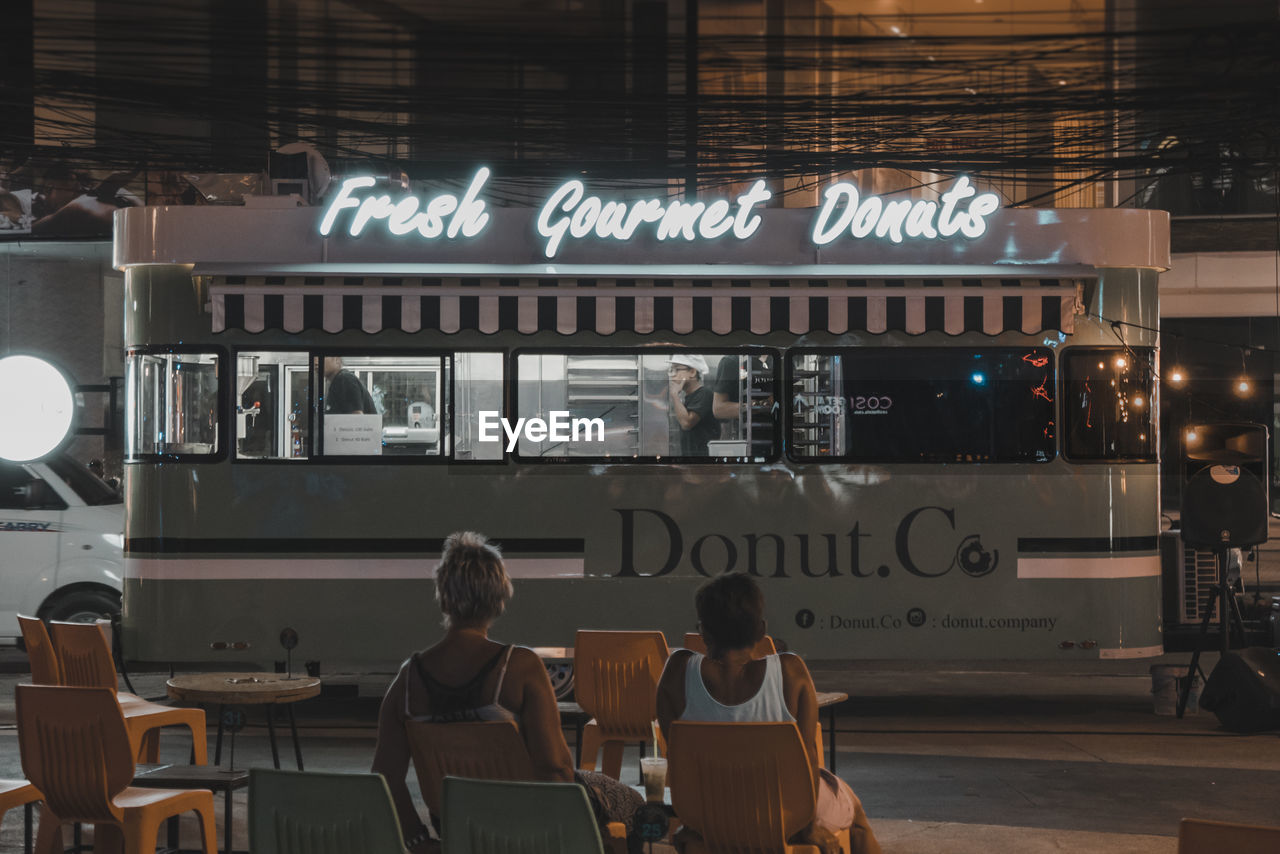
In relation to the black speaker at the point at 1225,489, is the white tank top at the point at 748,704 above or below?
below

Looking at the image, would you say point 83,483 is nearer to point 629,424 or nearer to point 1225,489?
point 629,424

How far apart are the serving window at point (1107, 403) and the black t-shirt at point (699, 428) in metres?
2.40

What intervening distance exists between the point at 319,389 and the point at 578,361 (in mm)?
1747

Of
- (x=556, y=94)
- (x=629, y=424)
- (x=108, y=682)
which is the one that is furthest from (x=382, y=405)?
(x=556, y=94)

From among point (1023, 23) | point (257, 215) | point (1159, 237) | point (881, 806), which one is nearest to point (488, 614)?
point (881, 806)

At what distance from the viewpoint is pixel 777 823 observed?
4473mm

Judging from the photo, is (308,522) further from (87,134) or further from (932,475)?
(87,134)

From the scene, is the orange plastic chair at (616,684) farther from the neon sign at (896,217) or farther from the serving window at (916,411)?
the neon sign at (896,217)

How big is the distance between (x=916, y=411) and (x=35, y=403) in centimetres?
1159

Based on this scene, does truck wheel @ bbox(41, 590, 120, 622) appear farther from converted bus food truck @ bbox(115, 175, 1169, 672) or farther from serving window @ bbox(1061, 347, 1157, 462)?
serving window @ bbox(1061, 347, 1157, 462)

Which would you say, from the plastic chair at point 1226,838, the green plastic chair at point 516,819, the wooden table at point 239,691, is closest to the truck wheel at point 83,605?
the wooden table at point 239,691

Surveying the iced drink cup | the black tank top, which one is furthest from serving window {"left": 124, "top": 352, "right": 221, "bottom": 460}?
the black tank top

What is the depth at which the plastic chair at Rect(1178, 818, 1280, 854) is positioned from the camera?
306 cm

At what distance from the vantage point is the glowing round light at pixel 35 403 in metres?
17.0
